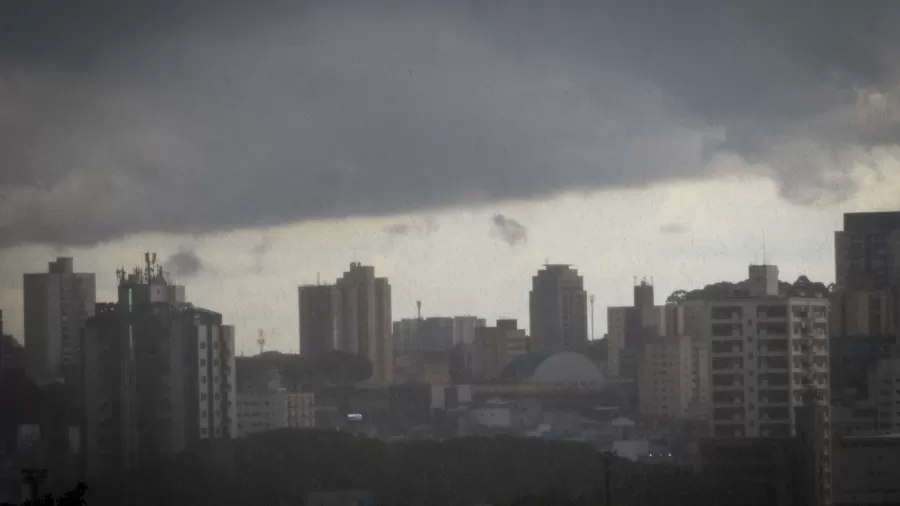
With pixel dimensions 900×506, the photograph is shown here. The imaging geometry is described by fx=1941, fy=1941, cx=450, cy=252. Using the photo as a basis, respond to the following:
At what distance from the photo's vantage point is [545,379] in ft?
440

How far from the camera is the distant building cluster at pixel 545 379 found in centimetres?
6288

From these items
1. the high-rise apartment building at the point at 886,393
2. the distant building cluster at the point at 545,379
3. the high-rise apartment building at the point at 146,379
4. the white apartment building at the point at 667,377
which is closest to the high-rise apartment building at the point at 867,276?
the distant building cluster at the point at 545,379

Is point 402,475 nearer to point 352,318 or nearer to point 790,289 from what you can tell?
point 790,289

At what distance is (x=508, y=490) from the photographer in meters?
68.1

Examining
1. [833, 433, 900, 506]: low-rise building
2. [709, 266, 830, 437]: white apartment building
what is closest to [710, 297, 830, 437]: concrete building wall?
[709, 266, 830, 437]: white apartment building

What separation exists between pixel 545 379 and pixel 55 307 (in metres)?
46.7

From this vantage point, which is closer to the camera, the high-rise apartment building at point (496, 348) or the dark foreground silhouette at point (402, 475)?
the dark foreground silhouette at point (402, 475)

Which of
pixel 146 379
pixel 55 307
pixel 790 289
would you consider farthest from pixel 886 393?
pixel 55 307

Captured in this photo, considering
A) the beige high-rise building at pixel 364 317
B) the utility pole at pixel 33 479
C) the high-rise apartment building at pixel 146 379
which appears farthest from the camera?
the beige high-rise building at pixel 364 317

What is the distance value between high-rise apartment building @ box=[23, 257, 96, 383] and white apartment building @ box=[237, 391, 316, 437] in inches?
352

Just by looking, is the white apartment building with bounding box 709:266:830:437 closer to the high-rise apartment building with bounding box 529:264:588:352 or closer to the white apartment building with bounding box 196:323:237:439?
the white apartment building with bounding box 196:323:237:439

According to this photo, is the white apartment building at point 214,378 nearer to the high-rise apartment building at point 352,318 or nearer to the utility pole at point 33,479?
the utility pole at point 33,479

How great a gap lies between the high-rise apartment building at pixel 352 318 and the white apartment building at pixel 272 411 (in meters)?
33.4

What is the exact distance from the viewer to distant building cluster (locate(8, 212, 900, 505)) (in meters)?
62.9
